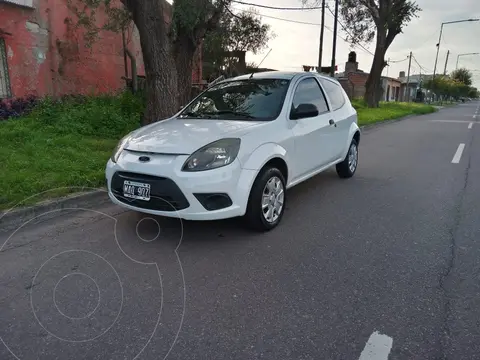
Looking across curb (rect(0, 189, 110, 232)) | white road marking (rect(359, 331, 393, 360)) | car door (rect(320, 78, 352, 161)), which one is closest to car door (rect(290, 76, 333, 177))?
car door (rect(320, 78, 352, 161))

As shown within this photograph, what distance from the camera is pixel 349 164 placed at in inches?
247

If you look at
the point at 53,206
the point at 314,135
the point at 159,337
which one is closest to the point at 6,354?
the point at 159,337

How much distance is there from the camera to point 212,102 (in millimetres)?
4801

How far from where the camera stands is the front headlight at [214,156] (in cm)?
338

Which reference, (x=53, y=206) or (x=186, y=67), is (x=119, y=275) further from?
(x=186, y=67)

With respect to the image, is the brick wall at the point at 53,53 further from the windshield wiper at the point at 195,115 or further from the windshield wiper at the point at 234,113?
the windshield wiper at the point at 234,113

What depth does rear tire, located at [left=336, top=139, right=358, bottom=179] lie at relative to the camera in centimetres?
616

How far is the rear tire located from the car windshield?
84.5 inches

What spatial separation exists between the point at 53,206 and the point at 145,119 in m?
3.77

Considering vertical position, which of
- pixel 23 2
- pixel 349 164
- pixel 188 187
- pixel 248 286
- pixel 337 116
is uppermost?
pixel 23 2

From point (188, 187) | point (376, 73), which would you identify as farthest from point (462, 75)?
point (188, 187)

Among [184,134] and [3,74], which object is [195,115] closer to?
[184,134]

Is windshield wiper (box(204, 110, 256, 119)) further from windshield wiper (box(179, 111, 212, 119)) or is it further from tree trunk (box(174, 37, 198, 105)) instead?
tree trunk (box(174, 37, 198, 105))

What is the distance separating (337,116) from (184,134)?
270cm
